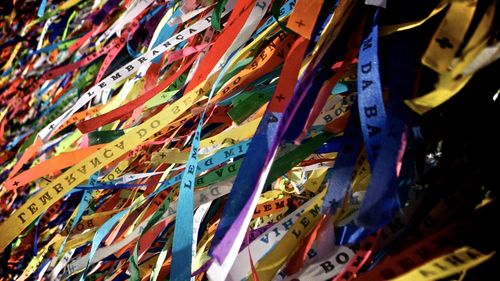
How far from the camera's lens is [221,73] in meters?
0.57

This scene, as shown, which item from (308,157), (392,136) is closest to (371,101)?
(392,136)

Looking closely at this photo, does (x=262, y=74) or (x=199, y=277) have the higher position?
(x=262, y=74)

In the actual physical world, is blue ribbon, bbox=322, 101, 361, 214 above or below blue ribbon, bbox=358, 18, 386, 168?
below

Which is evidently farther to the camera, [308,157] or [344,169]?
[308,157]

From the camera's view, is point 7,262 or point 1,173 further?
point 1,173

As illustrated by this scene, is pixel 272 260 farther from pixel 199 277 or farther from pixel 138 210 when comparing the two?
pixel 138 210

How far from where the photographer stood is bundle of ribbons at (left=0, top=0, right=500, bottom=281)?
372 mm

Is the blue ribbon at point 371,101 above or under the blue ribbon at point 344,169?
above

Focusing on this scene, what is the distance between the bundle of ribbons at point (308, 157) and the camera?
372 mm

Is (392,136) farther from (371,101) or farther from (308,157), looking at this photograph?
(308,157)

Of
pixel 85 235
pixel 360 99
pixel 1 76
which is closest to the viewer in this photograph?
pixel 360 99

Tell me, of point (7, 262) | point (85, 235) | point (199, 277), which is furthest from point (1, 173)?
point (199, 277)

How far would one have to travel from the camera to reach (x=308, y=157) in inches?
22.2

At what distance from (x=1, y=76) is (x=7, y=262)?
0.78 meters
